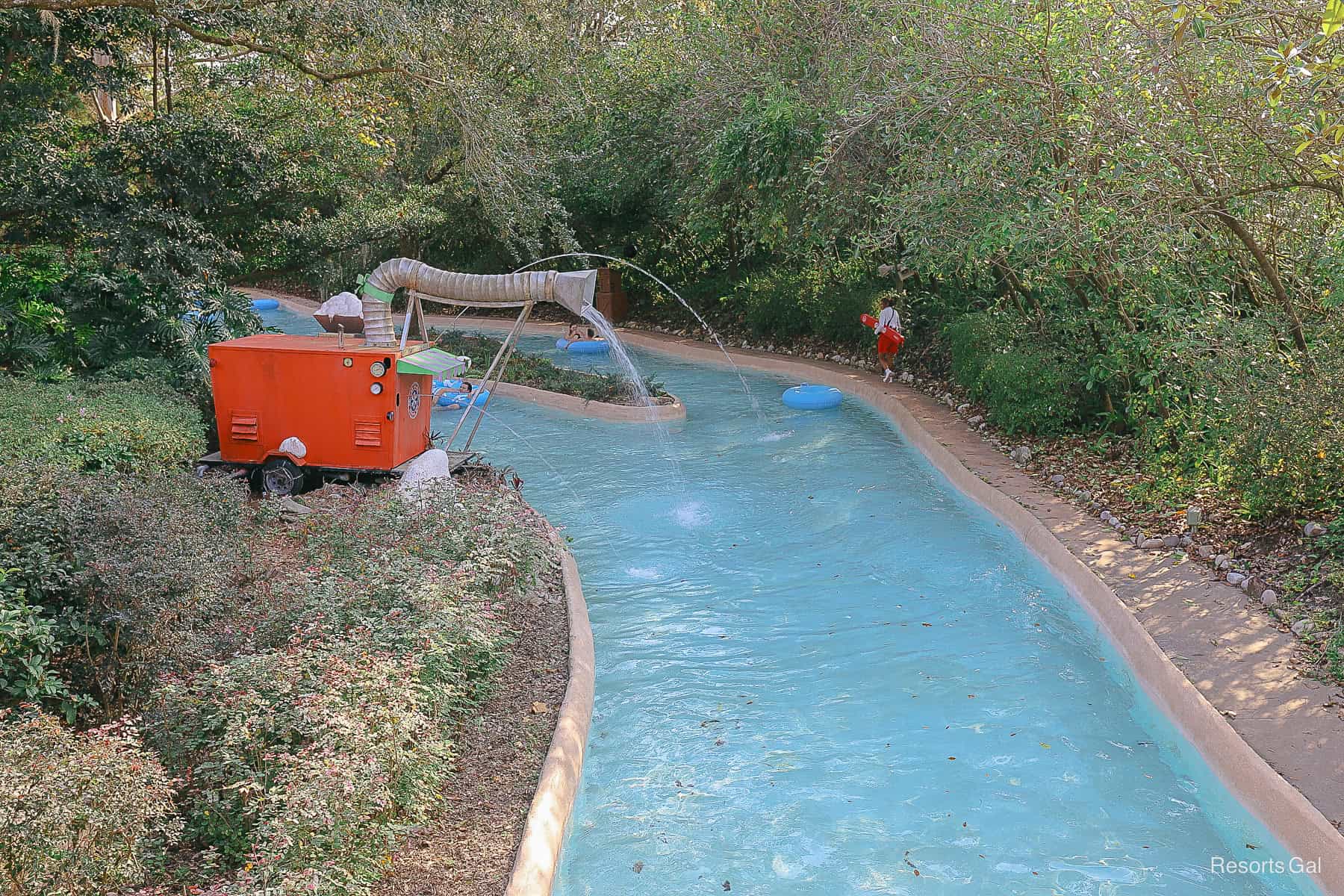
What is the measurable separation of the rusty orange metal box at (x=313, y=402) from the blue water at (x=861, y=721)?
2235mm

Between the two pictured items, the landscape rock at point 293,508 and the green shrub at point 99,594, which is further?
the landscape rock at point 293,508

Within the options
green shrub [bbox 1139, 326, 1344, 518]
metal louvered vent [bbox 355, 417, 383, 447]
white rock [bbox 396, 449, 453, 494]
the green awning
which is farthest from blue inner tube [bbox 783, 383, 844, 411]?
metal louvered vent [bbox 355, 417, 383, 447]

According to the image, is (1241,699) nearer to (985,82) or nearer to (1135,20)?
(1135,20)

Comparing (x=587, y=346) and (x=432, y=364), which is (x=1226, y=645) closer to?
(x=432, y=364)

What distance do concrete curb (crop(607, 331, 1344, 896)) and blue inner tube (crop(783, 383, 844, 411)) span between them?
329cm

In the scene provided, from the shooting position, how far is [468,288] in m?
9.47

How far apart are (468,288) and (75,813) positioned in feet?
20.7

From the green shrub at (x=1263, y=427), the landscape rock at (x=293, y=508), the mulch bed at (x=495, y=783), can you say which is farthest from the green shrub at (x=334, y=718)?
the green shrub at (x=1263, y=427)

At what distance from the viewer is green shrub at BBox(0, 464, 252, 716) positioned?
534 centimetres

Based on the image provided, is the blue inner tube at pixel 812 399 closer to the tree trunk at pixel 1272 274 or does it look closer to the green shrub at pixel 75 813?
the tree trunk at pixel 1272 274

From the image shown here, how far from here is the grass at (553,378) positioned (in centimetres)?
1633

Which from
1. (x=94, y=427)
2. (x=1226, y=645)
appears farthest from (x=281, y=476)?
(x=1226, y=645)

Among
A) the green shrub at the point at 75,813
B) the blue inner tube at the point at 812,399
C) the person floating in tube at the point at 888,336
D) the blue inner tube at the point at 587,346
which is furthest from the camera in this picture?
the blue inner tube at the point at 587,346

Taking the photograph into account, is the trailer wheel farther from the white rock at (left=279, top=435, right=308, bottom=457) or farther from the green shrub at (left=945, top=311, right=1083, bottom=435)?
the green shrub at (left=945, top=311, right=1083, bottom=435)
